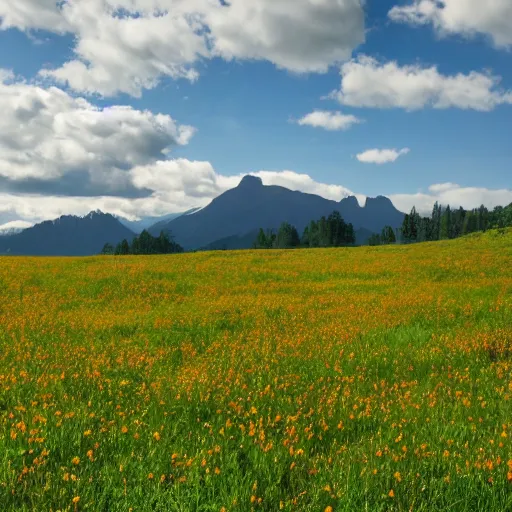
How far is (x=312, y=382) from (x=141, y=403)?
3003mm

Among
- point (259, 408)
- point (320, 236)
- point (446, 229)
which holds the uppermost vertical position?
point (446, 229)

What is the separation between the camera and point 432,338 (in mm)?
9969

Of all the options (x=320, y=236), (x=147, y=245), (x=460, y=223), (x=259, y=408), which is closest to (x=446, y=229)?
(x=460, y=223)

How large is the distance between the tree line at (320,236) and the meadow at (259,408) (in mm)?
126474

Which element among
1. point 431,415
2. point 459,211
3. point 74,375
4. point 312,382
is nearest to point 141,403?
point 74,375

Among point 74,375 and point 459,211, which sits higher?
point 459,211

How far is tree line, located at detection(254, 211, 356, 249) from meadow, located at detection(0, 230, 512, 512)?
415 ft

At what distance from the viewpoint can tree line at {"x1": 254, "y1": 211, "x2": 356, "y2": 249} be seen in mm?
140750

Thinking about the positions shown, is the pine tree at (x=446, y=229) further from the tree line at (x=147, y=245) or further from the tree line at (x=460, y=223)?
the tree line at (x=147, y=245)

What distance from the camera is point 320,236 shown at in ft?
472

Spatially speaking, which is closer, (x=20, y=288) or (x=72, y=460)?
(x=72, y=460)

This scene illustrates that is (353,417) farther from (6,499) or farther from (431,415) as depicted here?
(6,499)

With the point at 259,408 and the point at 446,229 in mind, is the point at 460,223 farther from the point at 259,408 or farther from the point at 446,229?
the point at 259,408

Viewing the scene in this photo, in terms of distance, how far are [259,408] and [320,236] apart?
5518 inches
